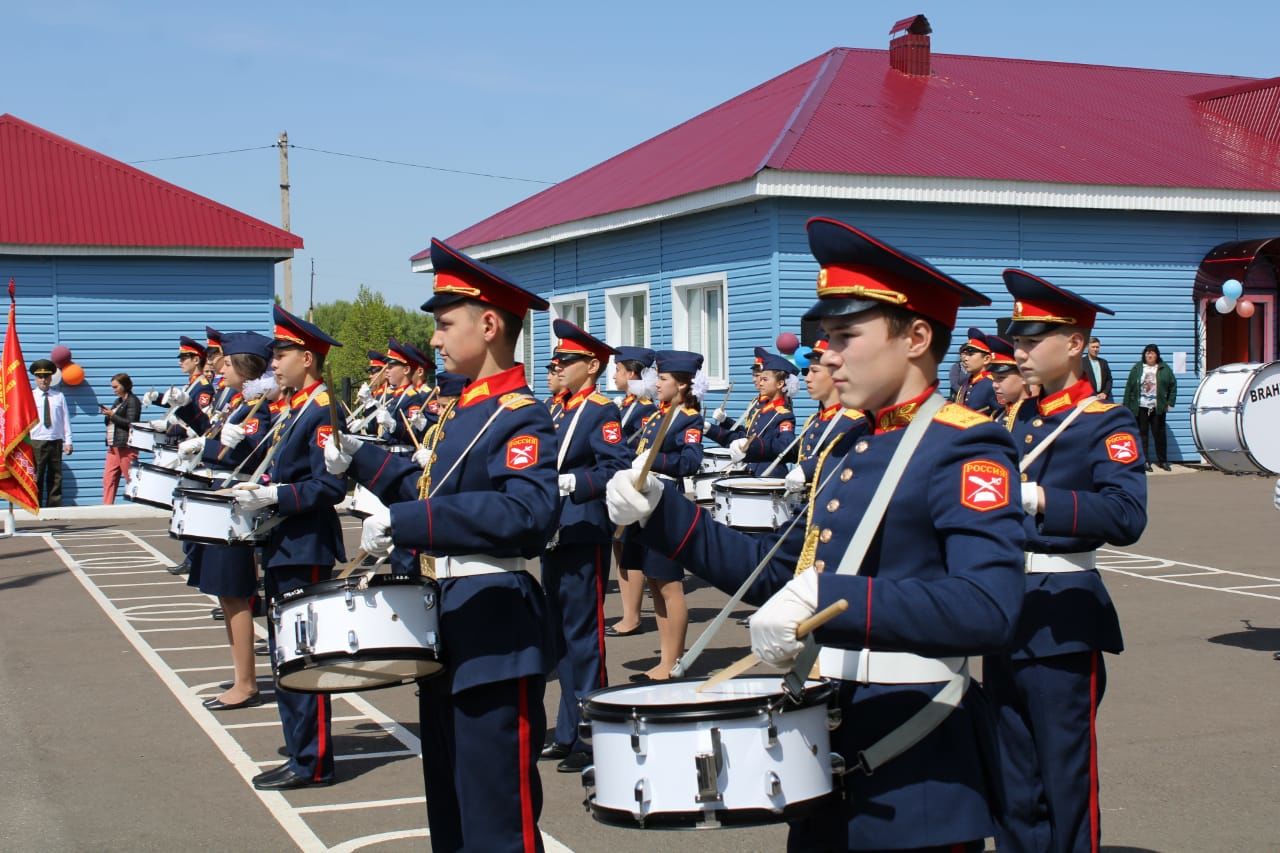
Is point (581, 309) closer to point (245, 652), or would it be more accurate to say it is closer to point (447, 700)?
point (245, 652)

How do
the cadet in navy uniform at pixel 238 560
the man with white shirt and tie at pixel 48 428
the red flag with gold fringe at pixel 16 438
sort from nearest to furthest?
the cadet in navy uniform at pixel 238 560 < the red flag with gold fringe at pixel 16 438 < the man with white shirt and tie at pixel 48 428

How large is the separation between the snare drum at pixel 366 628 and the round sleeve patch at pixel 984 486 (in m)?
1.92

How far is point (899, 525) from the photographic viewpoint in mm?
2961

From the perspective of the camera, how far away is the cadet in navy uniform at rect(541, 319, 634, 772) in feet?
24.3

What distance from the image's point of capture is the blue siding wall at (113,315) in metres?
22.0

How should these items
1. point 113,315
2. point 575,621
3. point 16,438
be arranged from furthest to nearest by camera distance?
point 113,315 → point 16,438 → point 575,621

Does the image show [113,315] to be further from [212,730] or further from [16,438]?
[212,730]

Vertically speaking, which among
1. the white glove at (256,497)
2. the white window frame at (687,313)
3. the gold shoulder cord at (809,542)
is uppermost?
the white window frame at (687,313)

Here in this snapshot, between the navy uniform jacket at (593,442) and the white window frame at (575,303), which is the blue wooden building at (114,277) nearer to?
the white window frame at (575,303)

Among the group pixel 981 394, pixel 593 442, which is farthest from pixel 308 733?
pixel 981 394

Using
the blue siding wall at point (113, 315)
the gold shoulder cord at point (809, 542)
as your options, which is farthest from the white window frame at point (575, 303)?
the gold shoulder cord at point (809, 542)

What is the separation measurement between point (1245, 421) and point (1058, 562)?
16.2ft

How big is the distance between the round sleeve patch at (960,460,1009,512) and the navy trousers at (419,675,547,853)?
1.84 metres

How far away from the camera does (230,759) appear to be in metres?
7.30
